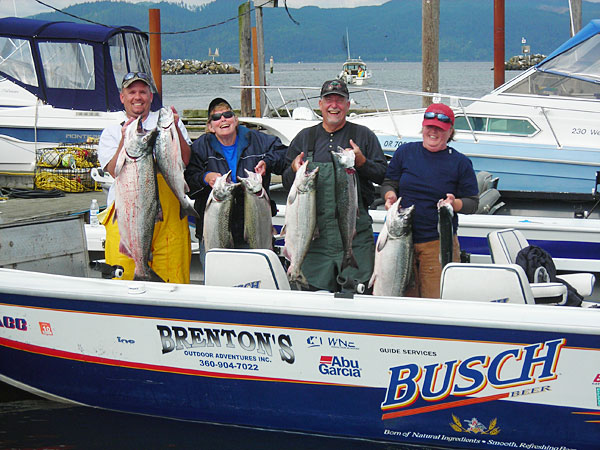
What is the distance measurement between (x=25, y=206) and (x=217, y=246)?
6.86 metres

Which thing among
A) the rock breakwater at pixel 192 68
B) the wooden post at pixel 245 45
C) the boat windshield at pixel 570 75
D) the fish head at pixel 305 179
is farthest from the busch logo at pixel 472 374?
the rock breakwater at pixel 192 68

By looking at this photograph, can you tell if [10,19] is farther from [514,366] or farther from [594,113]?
[514,366]

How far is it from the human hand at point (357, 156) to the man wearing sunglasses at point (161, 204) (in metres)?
1.00

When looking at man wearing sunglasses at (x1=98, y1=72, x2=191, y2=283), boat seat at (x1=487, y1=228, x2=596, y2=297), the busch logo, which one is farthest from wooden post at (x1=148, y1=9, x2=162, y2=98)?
the busch logo

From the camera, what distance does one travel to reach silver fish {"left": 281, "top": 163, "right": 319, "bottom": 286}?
164 inches

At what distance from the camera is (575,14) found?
14.3 metres

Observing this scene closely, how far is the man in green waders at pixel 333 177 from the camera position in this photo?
4.28 metres

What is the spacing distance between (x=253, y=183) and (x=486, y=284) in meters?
1.41

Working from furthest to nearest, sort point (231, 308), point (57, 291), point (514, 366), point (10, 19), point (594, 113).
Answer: point (10, 19), point (594, 113), point (57, 291), point (231, 308), point (514, 366)

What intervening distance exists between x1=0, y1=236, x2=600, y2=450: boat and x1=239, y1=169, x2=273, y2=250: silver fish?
0.17 meters

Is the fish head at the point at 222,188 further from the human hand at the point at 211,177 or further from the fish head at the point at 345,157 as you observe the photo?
the fish head at the point at 345,157

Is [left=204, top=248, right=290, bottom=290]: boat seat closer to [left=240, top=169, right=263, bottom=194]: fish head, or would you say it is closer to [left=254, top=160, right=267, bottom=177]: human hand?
[left=240, top=169, right=263, bottom=194]: fish head

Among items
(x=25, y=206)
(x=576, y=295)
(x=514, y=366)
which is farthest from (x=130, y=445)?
(x=25, y=206)

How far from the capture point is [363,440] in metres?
4.18
